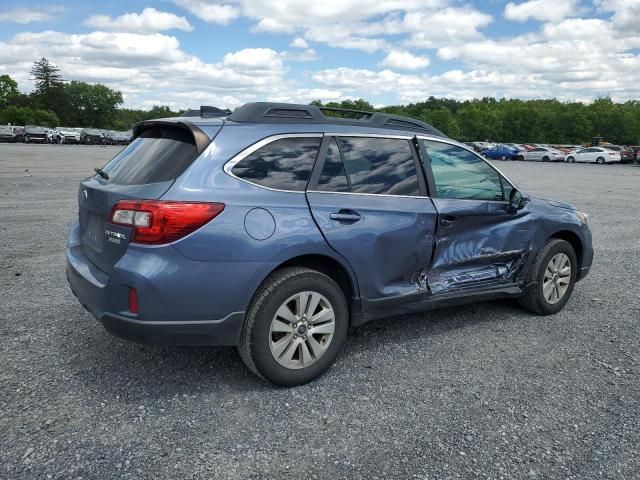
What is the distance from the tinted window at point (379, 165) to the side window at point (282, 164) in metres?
0.29

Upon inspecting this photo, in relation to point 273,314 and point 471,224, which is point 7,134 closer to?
point 471,224

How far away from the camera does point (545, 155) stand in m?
49.0

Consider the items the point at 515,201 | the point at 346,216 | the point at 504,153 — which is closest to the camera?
the point at 346,216

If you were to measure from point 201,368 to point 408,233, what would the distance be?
174 centimetres

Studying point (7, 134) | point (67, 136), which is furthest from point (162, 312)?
point (67, 136)

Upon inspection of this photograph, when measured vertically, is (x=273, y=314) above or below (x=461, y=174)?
below

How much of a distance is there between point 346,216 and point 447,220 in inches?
38.9

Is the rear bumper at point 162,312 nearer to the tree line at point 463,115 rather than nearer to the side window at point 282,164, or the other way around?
the side window at point 282,164

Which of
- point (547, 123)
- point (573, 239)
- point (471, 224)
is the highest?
point (547, 123)

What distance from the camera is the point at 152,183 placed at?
11.2 ft

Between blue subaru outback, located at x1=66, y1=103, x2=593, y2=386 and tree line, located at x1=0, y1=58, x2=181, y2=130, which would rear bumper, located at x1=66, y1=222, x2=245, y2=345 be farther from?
tree line, located at x1=0, y1=58, x2=181, y2=130

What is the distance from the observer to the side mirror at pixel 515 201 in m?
4.85

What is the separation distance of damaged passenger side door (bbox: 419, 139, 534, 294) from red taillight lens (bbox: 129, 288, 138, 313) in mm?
2178

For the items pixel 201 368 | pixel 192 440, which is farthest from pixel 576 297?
pixel 192 440
